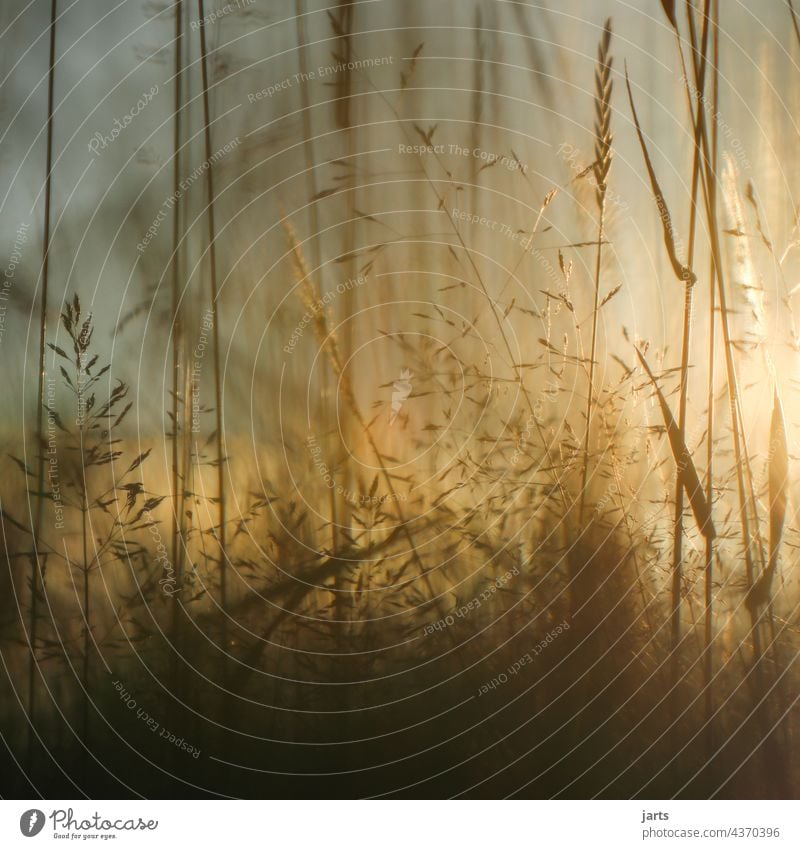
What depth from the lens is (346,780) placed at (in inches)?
28.7

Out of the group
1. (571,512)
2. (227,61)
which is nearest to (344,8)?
(227,61)

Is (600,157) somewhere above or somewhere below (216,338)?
above

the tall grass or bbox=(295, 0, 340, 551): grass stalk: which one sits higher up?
bbox=(295, 0, 340, 551): grass stalk

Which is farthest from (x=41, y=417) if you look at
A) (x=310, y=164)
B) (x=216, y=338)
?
(x=310, y=164)

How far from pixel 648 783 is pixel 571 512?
0.32 meters

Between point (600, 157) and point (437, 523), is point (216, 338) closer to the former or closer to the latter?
point (437, 523)

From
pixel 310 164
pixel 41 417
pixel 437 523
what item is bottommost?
pixel 437 523

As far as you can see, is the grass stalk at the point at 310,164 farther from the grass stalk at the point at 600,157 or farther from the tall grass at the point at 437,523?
the grass stalk at the point at 600,157

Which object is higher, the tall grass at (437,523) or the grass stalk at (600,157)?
the grass stalk at (600,157)

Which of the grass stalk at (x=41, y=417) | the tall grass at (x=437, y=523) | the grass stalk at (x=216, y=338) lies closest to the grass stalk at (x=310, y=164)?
the tall grass at (x=437, y=523)

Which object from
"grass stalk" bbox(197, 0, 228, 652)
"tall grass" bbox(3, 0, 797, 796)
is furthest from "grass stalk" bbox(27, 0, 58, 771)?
"grass stalk" bbox(197, 0, 228, 652)

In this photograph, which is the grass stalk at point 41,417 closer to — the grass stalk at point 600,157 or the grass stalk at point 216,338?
the grass stalk at point 216,338

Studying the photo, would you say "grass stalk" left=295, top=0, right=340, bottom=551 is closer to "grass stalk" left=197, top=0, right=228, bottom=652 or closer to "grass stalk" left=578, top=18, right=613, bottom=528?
"grass stalk" left=197, top=0, right=228, bottom=652

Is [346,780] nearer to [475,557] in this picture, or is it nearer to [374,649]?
[374,649]
